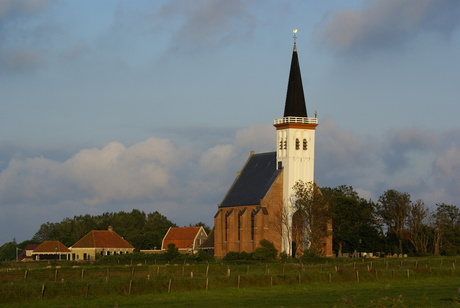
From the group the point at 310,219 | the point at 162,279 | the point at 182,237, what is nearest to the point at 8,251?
the point at 182,237

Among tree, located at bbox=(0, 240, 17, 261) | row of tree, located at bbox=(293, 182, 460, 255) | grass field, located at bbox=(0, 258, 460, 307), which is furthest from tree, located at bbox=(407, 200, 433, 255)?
tree, located at bbox=(0, 240, 17, 261)

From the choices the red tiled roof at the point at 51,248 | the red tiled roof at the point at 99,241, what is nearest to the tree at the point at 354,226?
the red tiled roof at the point at 99,241

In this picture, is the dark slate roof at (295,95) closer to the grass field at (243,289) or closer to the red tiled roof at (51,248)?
the red tiled roof at (51,248)

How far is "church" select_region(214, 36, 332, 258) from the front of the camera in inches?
3610

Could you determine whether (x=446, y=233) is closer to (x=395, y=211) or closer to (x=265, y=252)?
(x=395, y=211)

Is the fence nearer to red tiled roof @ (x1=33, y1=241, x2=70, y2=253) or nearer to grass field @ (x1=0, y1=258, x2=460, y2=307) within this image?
grass field @ (x1=0, y1=258, x2=460, y2=307)

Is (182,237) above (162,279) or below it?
above

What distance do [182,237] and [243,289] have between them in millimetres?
71408

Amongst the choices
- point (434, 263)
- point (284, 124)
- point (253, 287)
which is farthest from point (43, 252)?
point (253, 287)

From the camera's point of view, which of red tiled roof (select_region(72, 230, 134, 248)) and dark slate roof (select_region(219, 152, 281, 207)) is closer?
dark slate roof (select_region(219, 152, 281, 207))

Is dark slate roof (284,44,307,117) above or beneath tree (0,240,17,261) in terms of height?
above

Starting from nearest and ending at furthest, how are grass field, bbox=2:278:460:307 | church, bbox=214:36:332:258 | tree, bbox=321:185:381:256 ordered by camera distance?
1. grass field, bbox=2:278:460:307
2. church, bbox=214:36:332:258
3. tree, bbox=321:185:381:256

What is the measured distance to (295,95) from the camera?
94.8m

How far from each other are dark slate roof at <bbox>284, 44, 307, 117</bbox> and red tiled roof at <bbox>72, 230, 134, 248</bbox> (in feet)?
99.9
